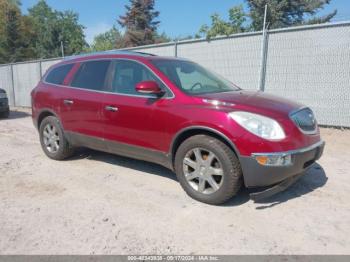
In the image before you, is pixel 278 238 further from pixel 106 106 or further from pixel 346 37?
pixel 346 37

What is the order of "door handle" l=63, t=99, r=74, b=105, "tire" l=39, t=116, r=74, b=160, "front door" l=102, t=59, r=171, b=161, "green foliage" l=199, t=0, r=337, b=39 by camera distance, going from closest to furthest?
"front door" l=102, t=59, r=171, b=161
"door handle" l=63, t=99, r=74, b=105
"tire" l=39, t=116, r=74, b=160
"green foliage" l=199, t=0, r=337, b=39

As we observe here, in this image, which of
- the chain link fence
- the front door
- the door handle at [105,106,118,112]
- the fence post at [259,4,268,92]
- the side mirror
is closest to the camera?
the side mirror

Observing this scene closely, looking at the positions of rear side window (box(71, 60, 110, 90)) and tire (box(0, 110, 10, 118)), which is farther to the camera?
tire (box(0, 110, 10, 118))

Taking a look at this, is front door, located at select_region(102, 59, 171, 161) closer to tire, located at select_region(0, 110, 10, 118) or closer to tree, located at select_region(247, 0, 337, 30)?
tire, located at select_region(0, 110, 10, 118)

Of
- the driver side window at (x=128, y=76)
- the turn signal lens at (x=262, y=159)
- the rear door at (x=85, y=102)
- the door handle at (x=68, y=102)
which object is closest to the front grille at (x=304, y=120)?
the turn signal lens at (x=262, y=159)

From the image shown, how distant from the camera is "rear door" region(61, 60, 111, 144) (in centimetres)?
483

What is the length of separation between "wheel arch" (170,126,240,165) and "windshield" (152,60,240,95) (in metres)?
0.54

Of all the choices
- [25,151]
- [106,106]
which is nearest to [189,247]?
[106,106]

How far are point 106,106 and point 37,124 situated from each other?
7.26 feet

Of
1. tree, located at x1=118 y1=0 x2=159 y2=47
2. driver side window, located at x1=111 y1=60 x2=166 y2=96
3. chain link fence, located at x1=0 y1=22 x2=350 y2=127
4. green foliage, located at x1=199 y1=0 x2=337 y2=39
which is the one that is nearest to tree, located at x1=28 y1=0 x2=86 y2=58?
tree, located at x1=118 y1=0 x2=159 y2=47

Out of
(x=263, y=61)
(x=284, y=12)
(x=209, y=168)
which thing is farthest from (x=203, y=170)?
(x=284, y=12)

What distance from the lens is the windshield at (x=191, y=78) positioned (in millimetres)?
4208

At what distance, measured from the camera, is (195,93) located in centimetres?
405

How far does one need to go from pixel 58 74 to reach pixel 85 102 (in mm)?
1253
